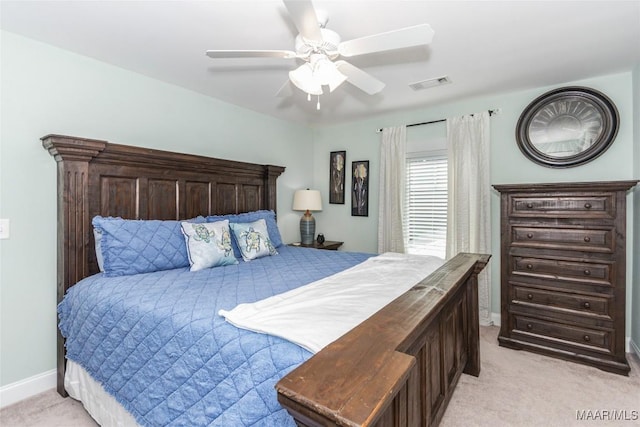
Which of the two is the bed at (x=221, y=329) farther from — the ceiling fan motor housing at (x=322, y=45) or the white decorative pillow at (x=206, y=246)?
the ceiling fan motor housing at (x=322, y=45)

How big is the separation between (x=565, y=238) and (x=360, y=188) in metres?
2.32

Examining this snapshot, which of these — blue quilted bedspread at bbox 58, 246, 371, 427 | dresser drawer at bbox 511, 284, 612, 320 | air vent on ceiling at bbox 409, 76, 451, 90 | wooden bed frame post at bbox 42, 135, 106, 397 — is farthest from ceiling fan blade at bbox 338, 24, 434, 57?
dresser drawer at bbox 511, 284, 612, 320

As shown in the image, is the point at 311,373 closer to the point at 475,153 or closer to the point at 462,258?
the point at 462,258

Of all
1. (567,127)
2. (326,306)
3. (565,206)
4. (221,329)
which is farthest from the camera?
(567,127)

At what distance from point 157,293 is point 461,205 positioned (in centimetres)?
308

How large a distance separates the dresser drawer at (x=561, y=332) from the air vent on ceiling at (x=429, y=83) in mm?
2251

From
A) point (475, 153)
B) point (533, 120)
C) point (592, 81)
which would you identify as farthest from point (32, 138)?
point (592, 81)

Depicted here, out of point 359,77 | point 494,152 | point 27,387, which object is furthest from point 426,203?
point 27,387

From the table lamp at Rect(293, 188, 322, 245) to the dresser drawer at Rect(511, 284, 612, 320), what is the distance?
237 cm

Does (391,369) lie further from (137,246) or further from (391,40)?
(137,246)

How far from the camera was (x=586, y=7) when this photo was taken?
185 cm

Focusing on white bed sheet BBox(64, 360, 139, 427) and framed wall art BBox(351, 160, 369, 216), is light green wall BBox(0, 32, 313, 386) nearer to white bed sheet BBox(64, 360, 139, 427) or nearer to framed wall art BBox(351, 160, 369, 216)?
Result: white bed sheet BBox(64, 360, 139, 427)

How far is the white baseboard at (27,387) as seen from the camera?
2076 millimetres

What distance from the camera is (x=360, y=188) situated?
4.32 meters
